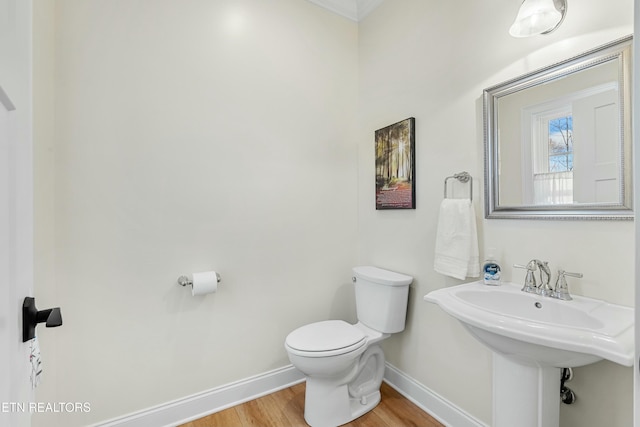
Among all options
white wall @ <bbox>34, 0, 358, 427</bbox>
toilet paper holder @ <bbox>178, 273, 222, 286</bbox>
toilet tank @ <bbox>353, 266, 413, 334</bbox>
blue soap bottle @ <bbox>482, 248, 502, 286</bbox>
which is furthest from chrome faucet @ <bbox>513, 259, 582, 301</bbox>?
toilet paper holder @ <bbox>178, 273, 222, 286</bbox>

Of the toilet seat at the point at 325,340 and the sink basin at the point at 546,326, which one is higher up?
the sink basin at the point at 546,326

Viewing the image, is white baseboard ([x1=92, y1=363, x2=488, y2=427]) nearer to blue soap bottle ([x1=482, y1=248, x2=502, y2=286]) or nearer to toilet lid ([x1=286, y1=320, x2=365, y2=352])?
toilet lid ([x1=286, y1=320, x2=365, y2=352])

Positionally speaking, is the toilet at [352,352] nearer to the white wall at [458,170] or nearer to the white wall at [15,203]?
the white wall at [458,170]

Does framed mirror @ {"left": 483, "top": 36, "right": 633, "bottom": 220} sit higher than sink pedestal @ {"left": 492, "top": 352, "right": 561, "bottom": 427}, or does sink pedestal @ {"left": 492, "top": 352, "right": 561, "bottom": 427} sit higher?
framed mirror @ {"left": 483, "top": 36, "right": 633, "bottom": 220}

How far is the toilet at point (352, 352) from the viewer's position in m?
1.53

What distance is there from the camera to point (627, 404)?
99 cm

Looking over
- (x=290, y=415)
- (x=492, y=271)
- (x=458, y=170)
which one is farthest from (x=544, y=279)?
(x=290, y=415)

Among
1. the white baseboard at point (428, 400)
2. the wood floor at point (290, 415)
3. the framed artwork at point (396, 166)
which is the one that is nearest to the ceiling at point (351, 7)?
the framed artwork at point (396, 166)

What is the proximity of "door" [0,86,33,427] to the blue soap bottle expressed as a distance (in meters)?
1.55

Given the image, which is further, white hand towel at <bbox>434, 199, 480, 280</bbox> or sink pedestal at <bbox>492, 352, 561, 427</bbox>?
white hand towel at <bbox>434, 199, 480, 280</bbox>

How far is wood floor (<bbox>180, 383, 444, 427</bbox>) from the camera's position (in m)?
1.62

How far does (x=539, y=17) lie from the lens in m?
1.15

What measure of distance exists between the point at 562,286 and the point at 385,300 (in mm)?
883

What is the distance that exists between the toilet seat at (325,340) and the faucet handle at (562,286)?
3.10 feet
